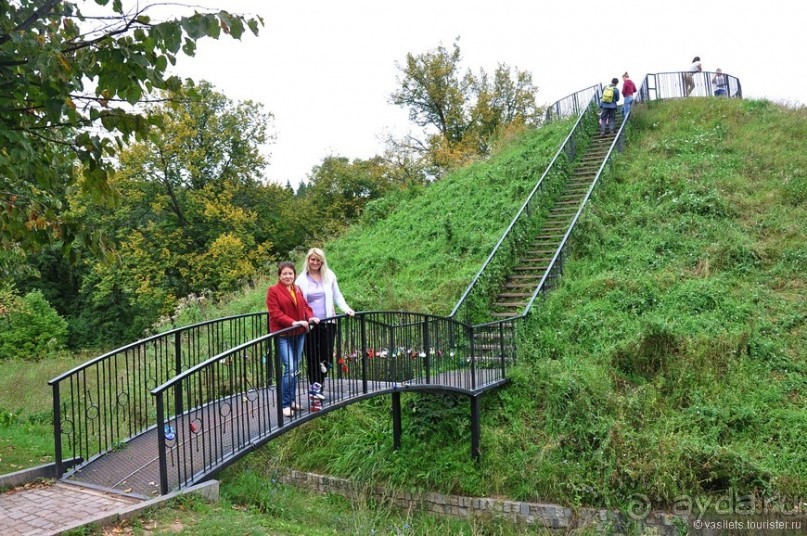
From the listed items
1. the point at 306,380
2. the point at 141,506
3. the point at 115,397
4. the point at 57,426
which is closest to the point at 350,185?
the point at 115,397

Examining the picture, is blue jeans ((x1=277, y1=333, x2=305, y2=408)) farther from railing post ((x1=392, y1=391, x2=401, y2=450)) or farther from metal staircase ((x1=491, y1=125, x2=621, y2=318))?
metal staircase ((x1=491, y1=125, x2=621, y2=318))

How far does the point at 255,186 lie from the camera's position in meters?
33.2

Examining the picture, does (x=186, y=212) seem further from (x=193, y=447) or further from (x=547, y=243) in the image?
(x=193, y=447)

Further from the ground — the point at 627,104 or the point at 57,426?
the point at 627,104

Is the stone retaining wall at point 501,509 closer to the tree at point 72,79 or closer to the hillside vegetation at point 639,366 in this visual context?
the hillside vegetation at point 639,366

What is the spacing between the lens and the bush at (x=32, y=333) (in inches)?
930

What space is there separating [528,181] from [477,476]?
37.7 ft

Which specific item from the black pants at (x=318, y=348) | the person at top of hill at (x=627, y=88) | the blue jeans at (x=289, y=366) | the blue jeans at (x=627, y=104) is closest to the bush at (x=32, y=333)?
the black pants at (x=318, y=348)

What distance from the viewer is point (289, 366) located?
6941 mm

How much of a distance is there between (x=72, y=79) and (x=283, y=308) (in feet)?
11.6

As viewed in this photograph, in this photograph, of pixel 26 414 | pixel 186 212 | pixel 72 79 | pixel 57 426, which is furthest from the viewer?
pixel 186 212

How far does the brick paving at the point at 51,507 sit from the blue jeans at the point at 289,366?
6.40ft

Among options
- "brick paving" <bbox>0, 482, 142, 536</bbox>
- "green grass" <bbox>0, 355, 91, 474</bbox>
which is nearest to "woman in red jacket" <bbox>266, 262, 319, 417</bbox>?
→ "brick paving" <bbox>0, 482, 142, 536</bbox>

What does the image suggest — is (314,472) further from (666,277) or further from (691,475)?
(666,277)
